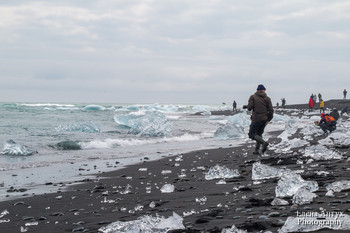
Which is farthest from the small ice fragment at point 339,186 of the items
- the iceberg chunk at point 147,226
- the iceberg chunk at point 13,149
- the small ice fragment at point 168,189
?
the iceberg chunk at point 13,149

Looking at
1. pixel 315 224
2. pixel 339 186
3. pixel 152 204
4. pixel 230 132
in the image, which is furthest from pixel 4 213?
pixel 230 132

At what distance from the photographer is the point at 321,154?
26.0ft

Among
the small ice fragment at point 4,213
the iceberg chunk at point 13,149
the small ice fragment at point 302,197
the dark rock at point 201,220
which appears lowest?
the small ice fragment at point 4,213

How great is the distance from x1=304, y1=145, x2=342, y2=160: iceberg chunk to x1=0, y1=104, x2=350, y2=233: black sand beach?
229 mm

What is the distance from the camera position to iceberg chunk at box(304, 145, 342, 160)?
768cm

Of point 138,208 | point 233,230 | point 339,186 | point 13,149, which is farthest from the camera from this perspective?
point 13,149

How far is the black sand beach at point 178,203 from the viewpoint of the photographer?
3.73 metres

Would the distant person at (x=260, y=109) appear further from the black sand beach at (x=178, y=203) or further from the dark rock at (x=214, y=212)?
the dark rock at (x=214, y=212)

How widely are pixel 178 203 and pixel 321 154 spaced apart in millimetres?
4151

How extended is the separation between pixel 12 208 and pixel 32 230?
1.51 m

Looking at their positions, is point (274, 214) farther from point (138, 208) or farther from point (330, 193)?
point (138, 208)

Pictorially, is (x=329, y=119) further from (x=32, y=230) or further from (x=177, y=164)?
(x=32, y=230)

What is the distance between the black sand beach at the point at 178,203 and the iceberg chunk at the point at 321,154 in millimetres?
229

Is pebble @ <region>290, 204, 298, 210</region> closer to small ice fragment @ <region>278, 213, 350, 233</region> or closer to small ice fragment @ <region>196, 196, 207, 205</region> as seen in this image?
small ice fragment @ <region>278, 213, 350, 233</region>
